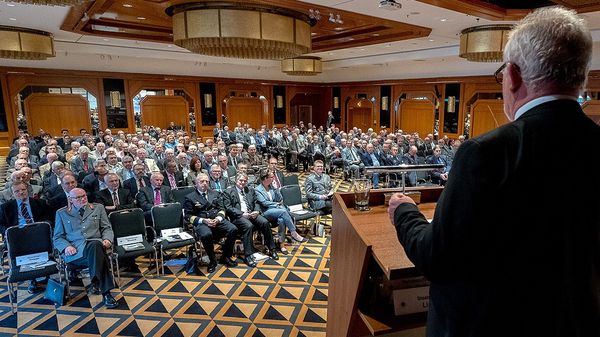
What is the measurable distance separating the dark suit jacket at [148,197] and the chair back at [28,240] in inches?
58.5

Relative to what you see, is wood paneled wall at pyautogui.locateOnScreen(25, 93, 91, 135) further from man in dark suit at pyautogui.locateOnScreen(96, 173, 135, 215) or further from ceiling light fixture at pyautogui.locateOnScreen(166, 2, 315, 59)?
man in dark suit at pyautogui.locateOnScreen(96, 173, 135, 215)

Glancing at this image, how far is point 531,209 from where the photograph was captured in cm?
88

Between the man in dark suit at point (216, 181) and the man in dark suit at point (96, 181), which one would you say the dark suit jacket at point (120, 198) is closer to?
the man in dark suit at point (96, 181)

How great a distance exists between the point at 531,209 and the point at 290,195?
554 centimetres

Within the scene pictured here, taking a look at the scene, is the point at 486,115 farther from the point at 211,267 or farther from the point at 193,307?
the point at 193,307

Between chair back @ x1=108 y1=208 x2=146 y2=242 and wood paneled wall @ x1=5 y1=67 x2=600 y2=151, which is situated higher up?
wood paneled wall @ x1=5 y1=67 x2=600 y2=151

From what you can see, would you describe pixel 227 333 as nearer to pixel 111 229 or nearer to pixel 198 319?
pixel 198 319

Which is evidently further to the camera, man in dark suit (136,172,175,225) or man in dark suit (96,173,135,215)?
man in dark suit (136,172,175,225)

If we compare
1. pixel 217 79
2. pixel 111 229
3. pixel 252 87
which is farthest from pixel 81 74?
pixel 111 229

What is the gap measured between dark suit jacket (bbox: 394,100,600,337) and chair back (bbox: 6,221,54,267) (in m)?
4.66

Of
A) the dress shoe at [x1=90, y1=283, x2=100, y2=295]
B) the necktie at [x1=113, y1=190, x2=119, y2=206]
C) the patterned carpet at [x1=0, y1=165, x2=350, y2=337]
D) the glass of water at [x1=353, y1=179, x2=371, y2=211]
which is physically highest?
the glass of water at [x1=353, y1=179, x2=371, y2=211]

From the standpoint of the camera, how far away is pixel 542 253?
90cm

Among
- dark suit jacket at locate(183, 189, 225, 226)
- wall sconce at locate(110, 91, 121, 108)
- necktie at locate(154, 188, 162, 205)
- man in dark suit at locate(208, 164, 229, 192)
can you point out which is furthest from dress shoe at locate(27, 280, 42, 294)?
wall sconce at locate(110, 91, 121, 108)

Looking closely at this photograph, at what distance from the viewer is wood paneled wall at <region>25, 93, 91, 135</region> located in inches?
577
